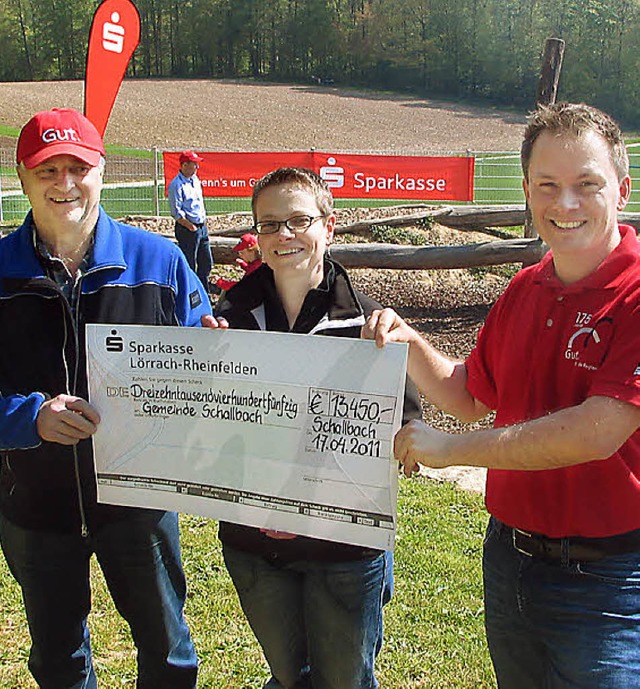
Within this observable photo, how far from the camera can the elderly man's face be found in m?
2.52

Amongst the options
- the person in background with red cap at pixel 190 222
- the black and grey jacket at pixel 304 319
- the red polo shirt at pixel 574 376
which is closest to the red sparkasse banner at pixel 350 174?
the person in background with red cap at pixel 190 222

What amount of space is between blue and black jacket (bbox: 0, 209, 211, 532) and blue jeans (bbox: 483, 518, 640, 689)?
4.24 feet

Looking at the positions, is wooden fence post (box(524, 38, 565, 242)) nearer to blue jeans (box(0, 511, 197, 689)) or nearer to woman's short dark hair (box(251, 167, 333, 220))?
woman's short dark hair (box(251, 167, 333, 220))

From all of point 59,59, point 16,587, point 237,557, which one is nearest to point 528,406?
point 237,557

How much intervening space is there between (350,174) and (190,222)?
5.12 meters

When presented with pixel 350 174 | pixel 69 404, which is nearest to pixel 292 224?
pixel 69 404

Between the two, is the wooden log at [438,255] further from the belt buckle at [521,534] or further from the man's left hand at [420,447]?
the belt buckle at [521,534]

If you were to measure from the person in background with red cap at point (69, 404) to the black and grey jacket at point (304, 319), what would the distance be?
10.3 inches

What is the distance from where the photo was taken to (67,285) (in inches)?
102

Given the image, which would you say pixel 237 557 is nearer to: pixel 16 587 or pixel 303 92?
pixel 16 587

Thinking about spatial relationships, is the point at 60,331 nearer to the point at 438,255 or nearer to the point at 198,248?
the point at 438,255

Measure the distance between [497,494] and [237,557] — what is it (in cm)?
87

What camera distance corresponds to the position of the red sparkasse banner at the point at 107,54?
23.3 ft

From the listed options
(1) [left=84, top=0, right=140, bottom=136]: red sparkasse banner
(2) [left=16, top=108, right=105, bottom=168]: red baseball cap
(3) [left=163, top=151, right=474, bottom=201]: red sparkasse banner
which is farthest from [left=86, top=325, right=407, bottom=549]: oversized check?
(3) [left=163, top=151, right=474, bottom=201]: red sparkasse banner
